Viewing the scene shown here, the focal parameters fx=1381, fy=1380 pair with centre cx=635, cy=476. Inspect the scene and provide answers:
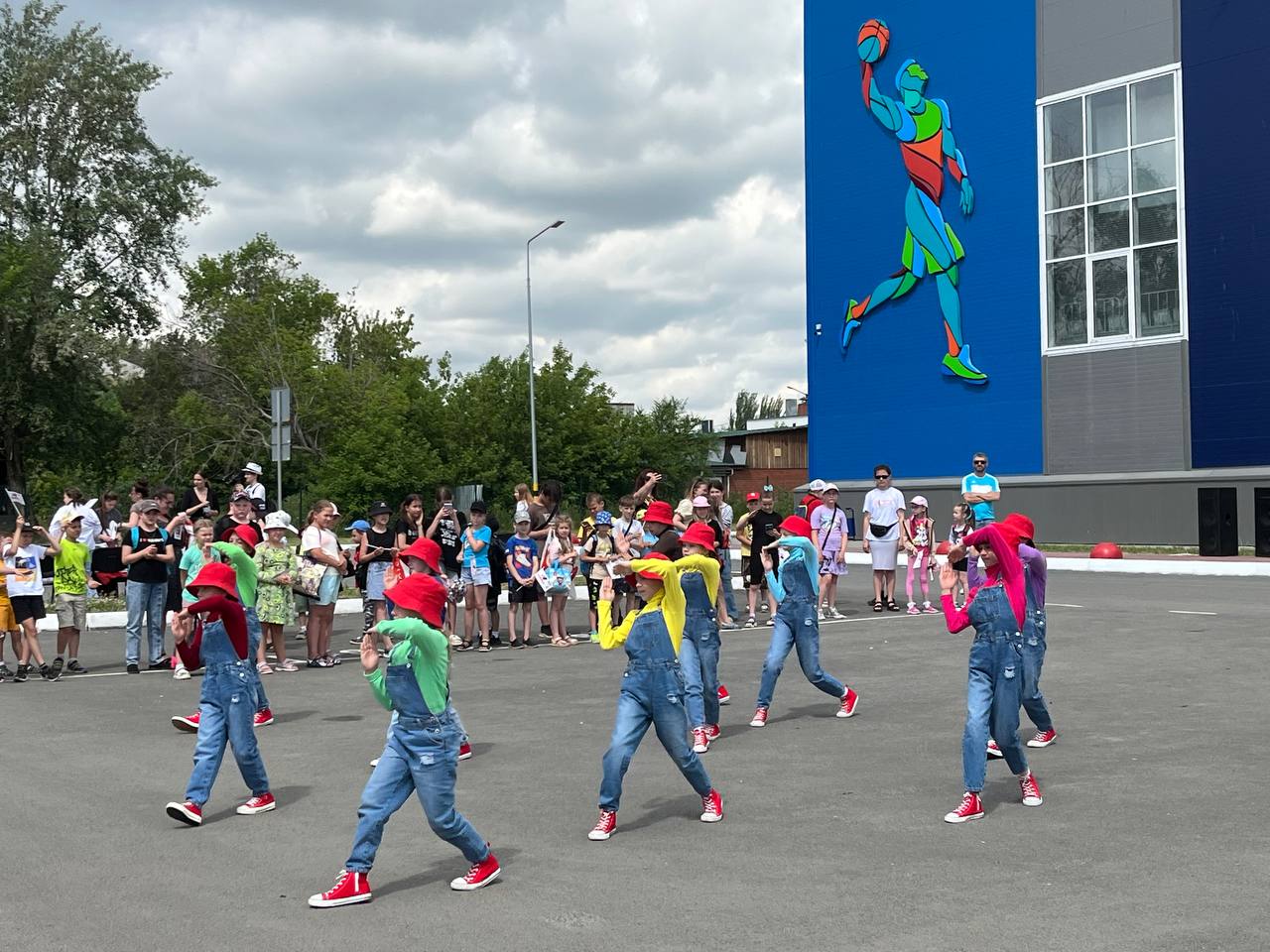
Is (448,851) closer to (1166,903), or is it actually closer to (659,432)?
(1166,903)

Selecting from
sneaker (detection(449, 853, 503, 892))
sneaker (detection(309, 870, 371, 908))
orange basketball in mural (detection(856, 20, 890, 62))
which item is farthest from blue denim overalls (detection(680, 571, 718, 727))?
orange basketball in mural (detection(856, 20, 890, 62))

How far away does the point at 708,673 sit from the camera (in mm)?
10125

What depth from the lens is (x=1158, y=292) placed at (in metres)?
34.7

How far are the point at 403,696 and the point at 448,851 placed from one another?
1100 millimetres

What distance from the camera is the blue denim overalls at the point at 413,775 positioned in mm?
6379

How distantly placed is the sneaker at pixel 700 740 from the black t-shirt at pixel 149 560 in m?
7.76

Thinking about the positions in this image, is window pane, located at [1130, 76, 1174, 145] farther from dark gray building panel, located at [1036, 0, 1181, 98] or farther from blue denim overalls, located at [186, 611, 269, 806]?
blue denim overalls, located at [186, 611, 269, 806]

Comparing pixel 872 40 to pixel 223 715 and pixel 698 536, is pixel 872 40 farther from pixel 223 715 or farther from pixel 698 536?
pixel 223 715

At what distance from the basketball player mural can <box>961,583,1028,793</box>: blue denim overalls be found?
1269 inches

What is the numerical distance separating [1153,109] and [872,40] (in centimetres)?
1022

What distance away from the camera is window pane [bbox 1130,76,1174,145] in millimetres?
34625

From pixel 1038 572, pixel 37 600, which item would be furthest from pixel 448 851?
pixel 37 600

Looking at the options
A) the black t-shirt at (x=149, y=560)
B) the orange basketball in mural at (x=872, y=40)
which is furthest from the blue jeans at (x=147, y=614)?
the orange basketball in mural at (x=872, y=40)

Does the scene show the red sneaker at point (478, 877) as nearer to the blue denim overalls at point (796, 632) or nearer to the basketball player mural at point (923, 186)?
the blue denim overalls at point (796, 632)
